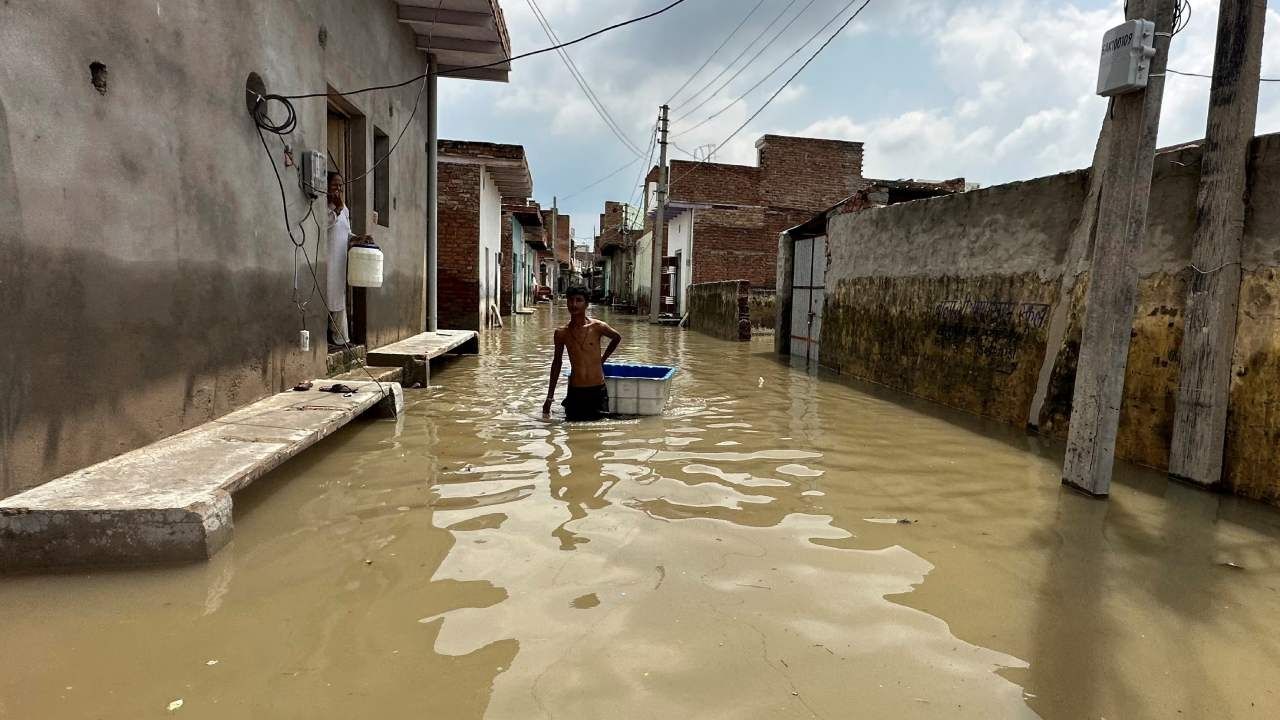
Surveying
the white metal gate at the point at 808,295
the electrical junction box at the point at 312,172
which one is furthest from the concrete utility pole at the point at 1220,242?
the white metal gate at the point at 808,295

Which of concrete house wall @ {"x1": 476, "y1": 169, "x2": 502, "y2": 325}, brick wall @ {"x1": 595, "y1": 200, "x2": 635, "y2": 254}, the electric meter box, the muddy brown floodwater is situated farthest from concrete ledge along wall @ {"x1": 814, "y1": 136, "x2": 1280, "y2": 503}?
brick wall @ {"x1": 595, "y1": 200, "x2": 635, "y2": 254}

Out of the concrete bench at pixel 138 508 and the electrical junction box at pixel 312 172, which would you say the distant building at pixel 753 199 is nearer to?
the electrical junction box at pixel 312 172

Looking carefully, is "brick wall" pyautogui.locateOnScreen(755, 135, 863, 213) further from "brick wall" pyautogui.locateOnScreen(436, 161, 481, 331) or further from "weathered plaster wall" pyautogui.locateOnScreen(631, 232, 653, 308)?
"brick wall" pyautogui.locateOnScreen(436, 161, 481, 331)

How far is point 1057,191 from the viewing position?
6297 mm

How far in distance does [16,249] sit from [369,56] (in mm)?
5532

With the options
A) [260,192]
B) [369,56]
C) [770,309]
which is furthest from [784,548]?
[770,309]

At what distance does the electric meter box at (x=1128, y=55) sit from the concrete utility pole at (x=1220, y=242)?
819 millimetres

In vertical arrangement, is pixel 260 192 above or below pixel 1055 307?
above

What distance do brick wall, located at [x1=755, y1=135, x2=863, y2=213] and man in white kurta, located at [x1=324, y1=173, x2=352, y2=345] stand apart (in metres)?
21.2

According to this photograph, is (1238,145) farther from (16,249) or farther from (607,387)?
(16,249)

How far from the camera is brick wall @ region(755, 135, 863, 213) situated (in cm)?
2630

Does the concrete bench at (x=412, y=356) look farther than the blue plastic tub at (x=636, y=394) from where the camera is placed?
Yes

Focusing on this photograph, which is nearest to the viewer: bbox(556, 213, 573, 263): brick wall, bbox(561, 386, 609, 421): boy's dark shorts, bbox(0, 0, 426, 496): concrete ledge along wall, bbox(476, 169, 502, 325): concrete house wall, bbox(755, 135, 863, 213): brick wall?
bbox(0, 0, 426, 496): concrete ledge along wall

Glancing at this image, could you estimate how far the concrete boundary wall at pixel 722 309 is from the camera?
1692 cm
